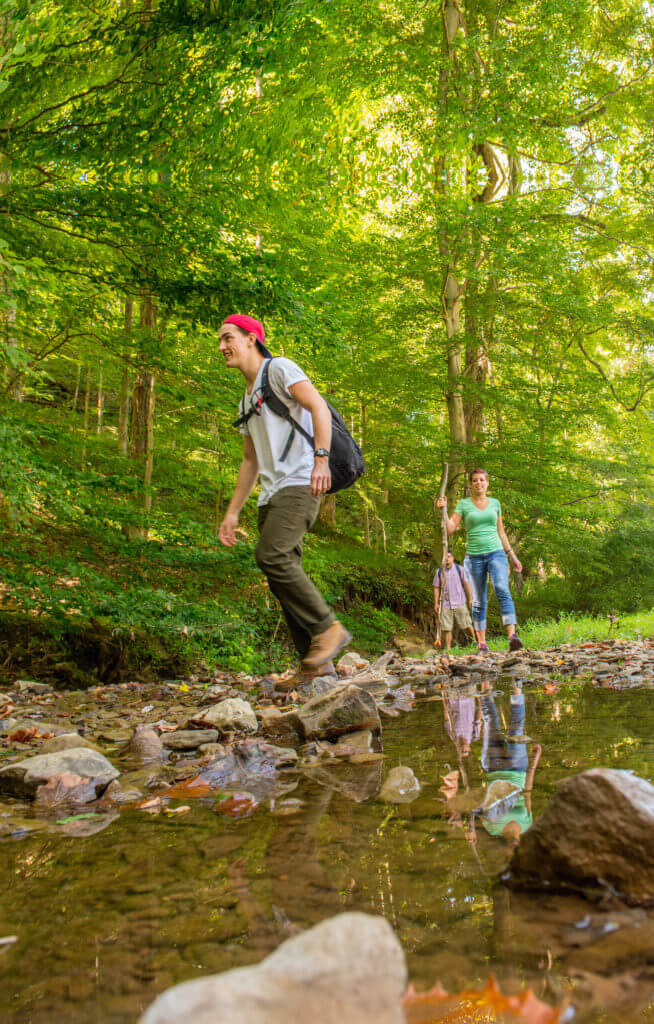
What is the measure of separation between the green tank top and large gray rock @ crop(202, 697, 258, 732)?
483cm

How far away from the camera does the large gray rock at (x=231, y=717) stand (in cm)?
368

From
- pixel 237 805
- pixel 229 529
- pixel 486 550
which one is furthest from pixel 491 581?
pixel 237 805

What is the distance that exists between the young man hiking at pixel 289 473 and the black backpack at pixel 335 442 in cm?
2

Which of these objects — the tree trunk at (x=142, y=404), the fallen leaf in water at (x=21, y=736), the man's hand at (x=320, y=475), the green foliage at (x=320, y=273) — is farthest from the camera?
the tree trunk at (x=142, y=404)

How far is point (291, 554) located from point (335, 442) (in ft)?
2.62

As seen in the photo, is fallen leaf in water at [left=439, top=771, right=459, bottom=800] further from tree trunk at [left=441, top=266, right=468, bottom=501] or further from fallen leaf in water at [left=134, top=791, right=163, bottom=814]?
tree trunk at [left=441, top=266, right=468, bottom=501]

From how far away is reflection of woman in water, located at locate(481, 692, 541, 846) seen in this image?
1649 mm

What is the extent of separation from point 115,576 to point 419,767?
554cm

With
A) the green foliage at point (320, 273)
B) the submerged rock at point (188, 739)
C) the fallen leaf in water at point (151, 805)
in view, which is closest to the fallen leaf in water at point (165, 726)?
the submerged rock at point (188, 739)

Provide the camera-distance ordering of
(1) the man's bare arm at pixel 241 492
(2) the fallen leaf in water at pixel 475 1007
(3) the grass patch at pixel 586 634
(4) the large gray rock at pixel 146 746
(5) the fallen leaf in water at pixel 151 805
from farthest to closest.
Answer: (3) the grass patch at pixel 586 634
(1) the man's bare arm at pixel 241 492
(4) the large gray rock at pixel 146 746
(5) the fallen leaf in water at pixel 151 805
(2) the fallen leaf in water at pixel 475 1007

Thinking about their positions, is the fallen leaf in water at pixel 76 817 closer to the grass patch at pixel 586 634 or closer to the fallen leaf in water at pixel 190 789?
the fallen leaf in water at pixel 190 789

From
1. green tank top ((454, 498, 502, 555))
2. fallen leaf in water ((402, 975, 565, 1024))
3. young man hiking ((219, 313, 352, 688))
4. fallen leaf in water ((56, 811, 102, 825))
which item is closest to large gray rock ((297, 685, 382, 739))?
young man hiking ((219, 313, 352, 688))

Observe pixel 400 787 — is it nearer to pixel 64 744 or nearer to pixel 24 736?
pixel 64 744

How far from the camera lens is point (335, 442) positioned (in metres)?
4.33
